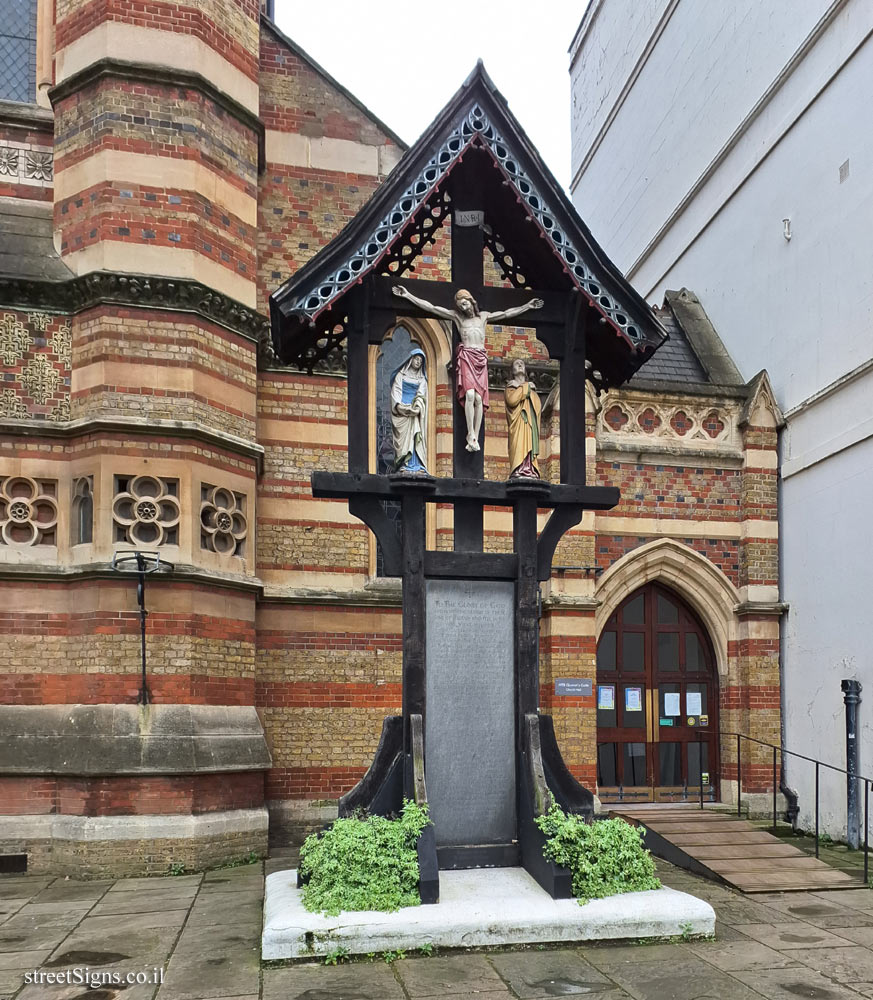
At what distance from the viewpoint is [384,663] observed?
12.5 meters

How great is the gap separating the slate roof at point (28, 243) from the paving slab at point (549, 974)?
317 inches

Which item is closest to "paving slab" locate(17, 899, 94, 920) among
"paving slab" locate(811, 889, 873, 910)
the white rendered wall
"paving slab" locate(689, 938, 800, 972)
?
"paving slab" locate(689, 938, 800, 972)

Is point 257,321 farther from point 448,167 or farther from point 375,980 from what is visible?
point 375,980

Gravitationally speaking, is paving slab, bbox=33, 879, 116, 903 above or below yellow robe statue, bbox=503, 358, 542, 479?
below

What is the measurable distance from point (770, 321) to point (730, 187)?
285cm

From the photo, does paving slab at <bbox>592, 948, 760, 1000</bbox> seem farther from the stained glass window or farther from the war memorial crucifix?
the stained glass window

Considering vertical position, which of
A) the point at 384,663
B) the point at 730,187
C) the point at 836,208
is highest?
the point at 730,187

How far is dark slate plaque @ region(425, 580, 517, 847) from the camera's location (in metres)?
7.82

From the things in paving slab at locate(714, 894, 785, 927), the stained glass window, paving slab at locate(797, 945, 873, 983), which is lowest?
paving slab at locate(714, 894, 785, 927)

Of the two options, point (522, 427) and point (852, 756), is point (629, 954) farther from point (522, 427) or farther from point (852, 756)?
point (852, 756)

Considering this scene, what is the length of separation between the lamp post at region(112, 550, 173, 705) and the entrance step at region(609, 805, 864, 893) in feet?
17.9

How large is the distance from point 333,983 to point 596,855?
2.11 meters

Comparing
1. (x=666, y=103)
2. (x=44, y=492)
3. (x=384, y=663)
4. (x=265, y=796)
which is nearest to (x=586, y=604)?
(x=384, y=663)

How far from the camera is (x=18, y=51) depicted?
12711mm
